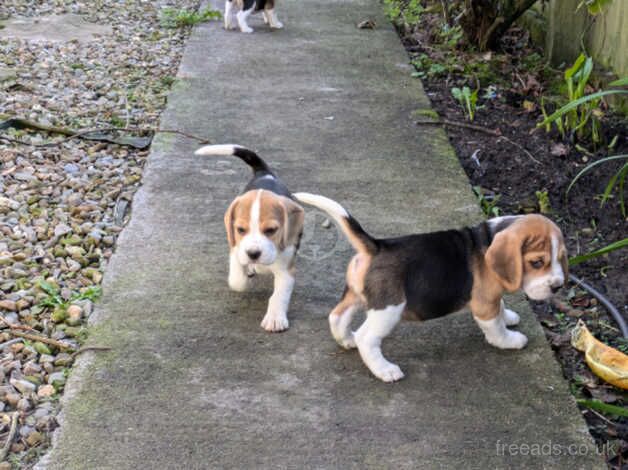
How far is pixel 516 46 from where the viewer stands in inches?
334

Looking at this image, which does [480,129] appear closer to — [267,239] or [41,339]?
[267,239]

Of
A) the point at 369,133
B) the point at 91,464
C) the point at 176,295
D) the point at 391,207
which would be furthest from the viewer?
the point at 369,133

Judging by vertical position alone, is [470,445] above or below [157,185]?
above

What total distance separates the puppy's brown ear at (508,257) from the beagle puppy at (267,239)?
3.10 ft

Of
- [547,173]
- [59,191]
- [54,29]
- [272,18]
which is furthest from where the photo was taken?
[272,18]

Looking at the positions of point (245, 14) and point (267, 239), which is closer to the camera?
point (267, 239)

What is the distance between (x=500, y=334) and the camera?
11.8 feet

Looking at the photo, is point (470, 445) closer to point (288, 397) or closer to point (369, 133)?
point (288, 397)

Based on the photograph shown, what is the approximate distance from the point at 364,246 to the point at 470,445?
900mm

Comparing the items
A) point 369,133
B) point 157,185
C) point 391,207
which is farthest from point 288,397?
point 369,133

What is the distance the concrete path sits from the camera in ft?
9.99

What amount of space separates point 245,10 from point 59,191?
4.29m

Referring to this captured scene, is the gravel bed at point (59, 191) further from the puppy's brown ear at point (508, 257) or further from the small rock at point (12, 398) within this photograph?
the puppy's brown ear at point (508, 257)

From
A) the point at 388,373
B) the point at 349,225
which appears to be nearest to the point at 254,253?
the point at 349,225
